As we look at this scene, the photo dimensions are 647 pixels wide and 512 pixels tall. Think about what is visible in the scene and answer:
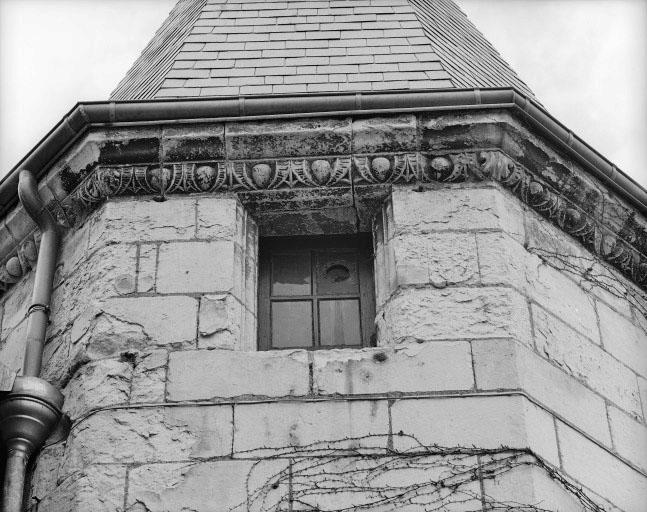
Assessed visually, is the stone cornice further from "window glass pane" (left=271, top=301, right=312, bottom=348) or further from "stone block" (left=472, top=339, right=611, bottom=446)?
"stone block" (left=472, top=339, right=611, bottom=446)

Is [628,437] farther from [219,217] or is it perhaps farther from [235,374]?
[219,217]

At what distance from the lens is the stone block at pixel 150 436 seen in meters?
5.41

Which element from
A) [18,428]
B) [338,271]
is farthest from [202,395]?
[338,271]

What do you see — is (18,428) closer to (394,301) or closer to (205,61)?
(394,301)

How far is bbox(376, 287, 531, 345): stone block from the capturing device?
5801mm

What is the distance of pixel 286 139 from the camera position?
650 cm

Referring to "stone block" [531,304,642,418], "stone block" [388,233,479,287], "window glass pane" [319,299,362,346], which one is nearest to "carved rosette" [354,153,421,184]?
"stone block" [388,233,479,287]

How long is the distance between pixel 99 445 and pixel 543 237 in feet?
8.22

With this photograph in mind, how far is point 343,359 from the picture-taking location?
5.70 m

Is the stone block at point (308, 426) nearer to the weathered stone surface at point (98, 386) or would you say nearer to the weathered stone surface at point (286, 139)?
the weathered stone surface at point (98, 386)

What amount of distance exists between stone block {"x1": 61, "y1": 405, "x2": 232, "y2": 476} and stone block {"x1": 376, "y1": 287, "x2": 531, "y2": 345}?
3.00 ft

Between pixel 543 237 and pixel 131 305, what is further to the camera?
pixel 543 237

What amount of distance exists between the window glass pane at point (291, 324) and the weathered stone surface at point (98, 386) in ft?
2.75

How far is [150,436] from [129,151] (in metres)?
1.71
